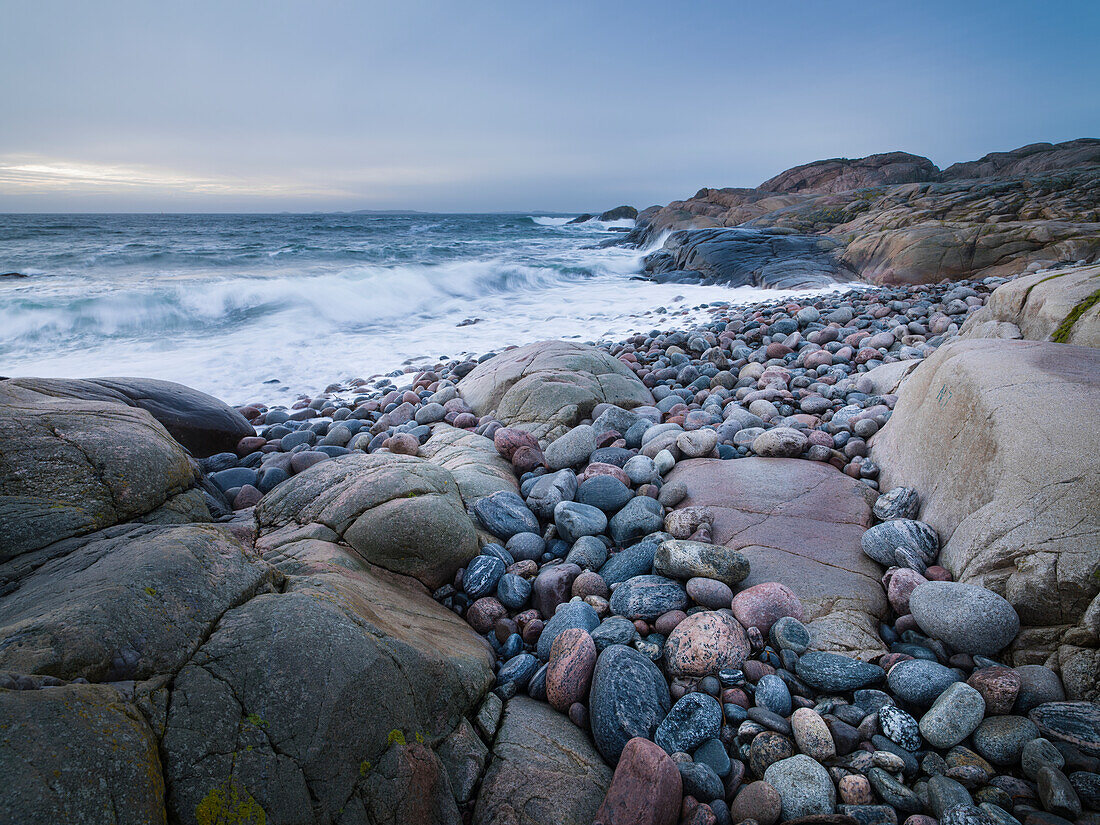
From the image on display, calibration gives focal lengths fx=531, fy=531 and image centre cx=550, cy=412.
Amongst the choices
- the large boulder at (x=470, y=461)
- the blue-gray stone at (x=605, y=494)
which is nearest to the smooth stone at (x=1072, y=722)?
the blue-gray stone at (x=605, y=494)

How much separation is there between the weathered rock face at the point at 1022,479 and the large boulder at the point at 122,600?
9.70ft

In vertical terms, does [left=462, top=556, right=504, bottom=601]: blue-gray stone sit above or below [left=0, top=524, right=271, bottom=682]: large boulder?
below

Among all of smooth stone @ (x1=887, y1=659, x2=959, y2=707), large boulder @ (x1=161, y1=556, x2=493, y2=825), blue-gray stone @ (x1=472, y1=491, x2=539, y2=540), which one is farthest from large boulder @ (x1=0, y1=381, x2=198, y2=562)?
smooth stone @ (x1=887, y1=659, x2=959, y2=707)

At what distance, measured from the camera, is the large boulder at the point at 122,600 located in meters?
1.31

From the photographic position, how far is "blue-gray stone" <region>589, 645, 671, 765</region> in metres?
1.98

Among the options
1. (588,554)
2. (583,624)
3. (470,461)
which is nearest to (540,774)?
(583,624)

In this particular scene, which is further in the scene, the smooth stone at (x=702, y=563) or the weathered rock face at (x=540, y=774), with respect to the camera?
the smooth stone at (x=702, y=563)

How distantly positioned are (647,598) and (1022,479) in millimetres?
1808

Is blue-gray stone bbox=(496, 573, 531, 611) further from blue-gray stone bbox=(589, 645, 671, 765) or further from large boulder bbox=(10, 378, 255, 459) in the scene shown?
large boulder bbox=(10, 378, 255, 459)

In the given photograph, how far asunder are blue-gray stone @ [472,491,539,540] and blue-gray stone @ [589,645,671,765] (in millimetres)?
1299

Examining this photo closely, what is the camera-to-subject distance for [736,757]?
6.35ft

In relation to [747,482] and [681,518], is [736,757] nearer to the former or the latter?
[681,518]

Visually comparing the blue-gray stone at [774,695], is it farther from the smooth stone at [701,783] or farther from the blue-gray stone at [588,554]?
the blue-gray stone at [588,554]

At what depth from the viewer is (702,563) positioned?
270 centimetres
